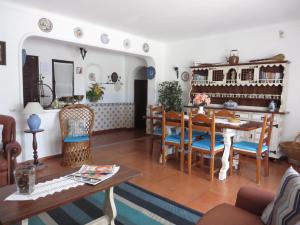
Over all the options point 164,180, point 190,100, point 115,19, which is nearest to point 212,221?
point 164,180

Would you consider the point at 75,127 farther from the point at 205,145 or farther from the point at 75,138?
the point at 205,145

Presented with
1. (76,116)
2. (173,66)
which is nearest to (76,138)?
(76,116)

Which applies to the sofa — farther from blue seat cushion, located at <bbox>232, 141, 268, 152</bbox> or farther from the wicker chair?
the wicker chair

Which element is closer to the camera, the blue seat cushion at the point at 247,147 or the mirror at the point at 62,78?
the blue seat cushion at the point at 247,147

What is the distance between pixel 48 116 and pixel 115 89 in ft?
10.9

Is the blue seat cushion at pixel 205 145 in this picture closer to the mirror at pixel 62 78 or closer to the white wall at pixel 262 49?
the white wall at pixel 262 49

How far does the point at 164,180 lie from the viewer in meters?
3.23

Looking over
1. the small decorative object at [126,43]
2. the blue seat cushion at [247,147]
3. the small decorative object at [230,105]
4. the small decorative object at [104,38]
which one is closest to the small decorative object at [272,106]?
the small decorative object at [230,105]

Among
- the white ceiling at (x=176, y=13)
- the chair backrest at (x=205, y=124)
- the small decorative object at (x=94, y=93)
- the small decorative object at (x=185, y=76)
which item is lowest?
the chair backrest at (x=205, y=124)

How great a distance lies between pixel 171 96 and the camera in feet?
18.6

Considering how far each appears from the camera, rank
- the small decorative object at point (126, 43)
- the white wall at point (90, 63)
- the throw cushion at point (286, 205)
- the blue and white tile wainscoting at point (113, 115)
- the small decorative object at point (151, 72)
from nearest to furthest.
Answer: the throw cushion at point (286, 205) < the small decorative object at point (126, 43) < the white wall at point (90, 63) < the small decorative object at point (151, 72) < the blue and white tile wainscoting at point (113, 115)

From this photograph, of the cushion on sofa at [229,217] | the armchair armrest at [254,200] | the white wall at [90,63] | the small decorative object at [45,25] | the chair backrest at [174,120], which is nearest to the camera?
the cushion on sofa at [229,217]

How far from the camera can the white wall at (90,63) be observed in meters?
5.41

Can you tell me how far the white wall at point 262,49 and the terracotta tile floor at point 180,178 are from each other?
1067 mm
